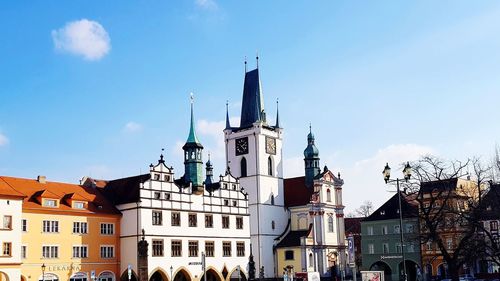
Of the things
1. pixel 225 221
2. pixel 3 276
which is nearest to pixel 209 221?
pixel 225 221

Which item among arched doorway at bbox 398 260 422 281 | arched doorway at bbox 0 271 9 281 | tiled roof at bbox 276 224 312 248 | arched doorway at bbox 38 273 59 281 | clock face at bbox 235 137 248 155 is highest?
clock face at bbox 235 137 248 155

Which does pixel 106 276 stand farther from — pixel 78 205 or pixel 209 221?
pixel 209 221

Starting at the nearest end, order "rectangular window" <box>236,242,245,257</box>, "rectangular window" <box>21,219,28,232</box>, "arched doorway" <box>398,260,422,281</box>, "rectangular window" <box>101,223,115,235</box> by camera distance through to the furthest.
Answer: "rectangular window" <box>21,219,28,232</box>, "rectangular window" <box>101,223,115,235</box>, "rectangular window" <box>236,242,245,257</box>, "arched doorway" <box>398,260,422,281</box>

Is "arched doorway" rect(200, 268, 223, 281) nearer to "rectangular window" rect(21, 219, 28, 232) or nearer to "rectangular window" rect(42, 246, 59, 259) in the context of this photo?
"rectangular window" rect(42, 246, 59, 259)

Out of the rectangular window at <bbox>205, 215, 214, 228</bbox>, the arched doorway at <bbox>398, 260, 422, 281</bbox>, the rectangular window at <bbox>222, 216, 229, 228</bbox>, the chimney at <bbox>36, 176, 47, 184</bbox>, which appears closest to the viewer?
the chimney at <bbox>36, 176, 47, 184</bbox>

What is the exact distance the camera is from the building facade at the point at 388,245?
88062mm

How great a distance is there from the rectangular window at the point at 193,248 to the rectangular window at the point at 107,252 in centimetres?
888

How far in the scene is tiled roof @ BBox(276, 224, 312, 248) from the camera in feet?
291

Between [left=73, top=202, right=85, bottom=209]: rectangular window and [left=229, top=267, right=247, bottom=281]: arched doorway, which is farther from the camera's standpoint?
[left=229, top=267, right=247, bottom=281]: arched doorway

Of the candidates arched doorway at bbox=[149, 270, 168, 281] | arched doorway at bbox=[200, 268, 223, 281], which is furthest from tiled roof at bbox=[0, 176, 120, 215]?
arched doorway at bbox=[200, 268, 223, 281]

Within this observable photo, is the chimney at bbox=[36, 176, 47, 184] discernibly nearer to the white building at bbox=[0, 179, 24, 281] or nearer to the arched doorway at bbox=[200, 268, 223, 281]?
the white building at bbox=[0, 179, 24, 281]

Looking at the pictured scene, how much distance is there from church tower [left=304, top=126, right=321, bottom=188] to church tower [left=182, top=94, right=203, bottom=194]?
70.6 ft

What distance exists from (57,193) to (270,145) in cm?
3795

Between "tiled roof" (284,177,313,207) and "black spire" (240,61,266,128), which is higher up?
"black spire" (240,61,266,128)
